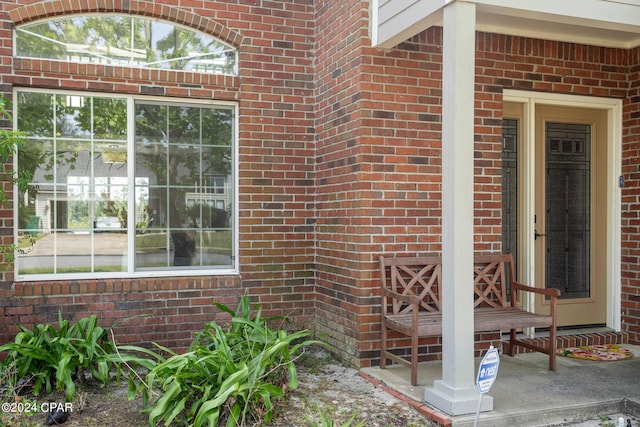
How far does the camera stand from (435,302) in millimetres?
5188

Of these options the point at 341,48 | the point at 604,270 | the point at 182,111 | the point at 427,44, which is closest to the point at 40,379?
the point at 182,111

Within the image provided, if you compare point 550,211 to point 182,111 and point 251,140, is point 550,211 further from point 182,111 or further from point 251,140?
point 182,111

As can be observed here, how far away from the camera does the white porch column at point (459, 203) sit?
3.90 metres

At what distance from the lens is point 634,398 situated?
13.9ft

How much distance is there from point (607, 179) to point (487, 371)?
3751mm

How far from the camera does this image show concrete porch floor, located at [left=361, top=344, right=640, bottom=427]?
396 cm

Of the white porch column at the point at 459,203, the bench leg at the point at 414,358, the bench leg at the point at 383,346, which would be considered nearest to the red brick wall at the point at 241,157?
the bench leg at the point at 383,346

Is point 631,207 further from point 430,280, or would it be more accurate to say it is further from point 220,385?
point 220,385

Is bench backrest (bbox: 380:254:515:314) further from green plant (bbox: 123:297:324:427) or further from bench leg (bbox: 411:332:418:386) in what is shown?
green plant (bbox: 123:297:324:427)

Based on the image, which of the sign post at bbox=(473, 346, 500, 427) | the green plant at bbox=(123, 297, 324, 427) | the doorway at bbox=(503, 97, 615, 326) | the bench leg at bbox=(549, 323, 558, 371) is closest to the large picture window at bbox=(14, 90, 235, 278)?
the green plant at bbox=(123, 297, 324, 427)

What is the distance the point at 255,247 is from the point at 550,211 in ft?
9.95

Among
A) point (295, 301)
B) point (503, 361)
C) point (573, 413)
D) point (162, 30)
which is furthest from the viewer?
point (295, 301)

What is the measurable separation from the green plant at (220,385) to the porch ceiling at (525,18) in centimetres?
257

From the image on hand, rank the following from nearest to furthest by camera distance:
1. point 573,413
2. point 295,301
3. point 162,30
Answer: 1. point 573,413
2. point 162,30
3. point 295,301
